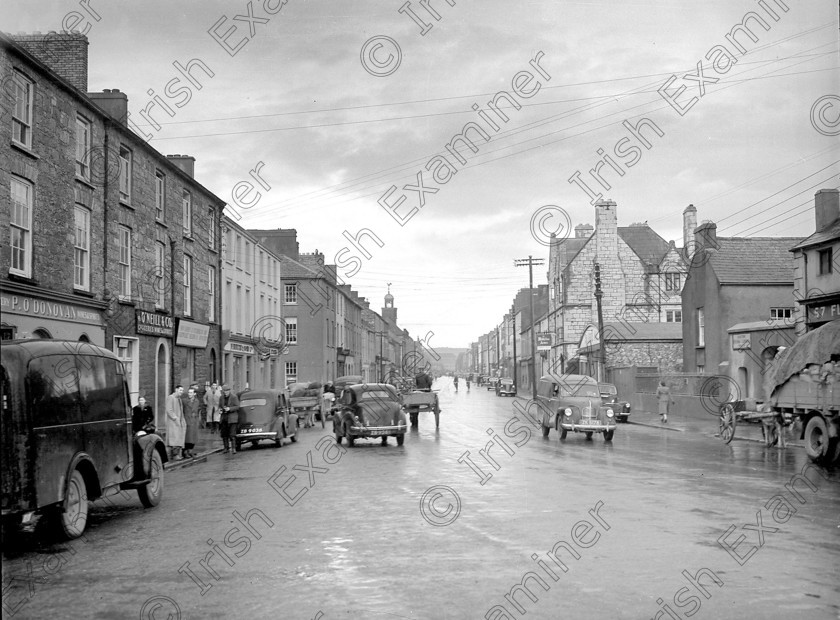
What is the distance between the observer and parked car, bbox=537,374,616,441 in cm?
2389

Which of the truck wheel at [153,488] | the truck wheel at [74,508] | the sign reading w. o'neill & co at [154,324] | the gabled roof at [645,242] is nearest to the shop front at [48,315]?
the sign reading w. o'neill & co at [154,324]

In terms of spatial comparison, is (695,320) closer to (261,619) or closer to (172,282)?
(172,282)

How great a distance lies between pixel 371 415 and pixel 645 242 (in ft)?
186

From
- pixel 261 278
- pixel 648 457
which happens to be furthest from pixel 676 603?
pixel 261 278

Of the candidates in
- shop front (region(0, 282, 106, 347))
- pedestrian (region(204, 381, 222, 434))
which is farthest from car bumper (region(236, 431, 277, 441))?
pedestrian (region(204, 381, 222, 434))

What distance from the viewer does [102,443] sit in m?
10.5

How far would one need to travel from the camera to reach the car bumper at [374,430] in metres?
22.3

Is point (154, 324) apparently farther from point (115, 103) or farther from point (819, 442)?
point (819, 442)

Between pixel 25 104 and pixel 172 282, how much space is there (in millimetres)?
11720

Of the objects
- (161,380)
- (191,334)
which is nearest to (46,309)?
(161,380)

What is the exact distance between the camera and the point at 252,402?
23547 millimetres

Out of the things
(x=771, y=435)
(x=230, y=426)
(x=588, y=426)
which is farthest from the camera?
(x=588, y=426)

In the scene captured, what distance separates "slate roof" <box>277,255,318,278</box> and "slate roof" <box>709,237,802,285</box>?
103ft

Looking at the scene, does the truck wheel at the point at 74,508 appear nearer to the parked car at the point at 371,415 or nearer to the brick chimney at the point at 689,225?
the parked car at the point at 371,415
